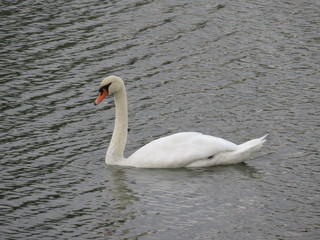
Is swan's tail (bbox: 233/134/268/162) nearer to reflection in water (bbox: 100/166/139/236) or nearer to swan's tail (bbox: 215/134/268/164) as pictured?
swan's tail (bbox: 215/134/268/164)

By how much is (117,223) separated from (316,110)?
6264 mm

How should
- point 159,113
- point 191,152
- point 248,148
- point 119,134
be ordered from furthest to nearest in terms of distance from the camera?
1. point 159,113
2. point 119,134
3. point 191,152
4. point 248,148

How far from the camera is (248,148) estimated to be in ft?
47.2

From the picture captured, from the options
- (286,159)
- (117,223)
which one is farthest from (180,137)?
(117,223)

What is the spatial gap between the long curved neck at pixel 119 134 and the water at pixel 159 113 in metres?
0.28

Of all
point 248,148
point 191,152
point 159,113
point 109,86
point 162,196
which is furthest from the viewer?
point 159,113

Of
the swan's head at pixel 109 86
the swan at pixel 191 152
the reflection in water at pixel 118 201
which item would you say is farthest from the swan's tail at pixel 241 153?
the swan's head at pixel 109 86

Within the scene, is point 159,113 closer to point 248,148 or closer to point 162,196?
point 248,148

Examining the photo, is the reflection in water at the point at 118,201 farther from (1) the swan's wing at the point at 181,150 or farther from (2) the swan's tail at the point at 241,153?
(2) the swan's tail at the point at 241,153

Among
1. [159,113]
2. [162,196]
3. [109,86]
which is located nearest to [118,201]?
[162,196]

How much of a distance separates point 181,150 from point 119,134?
1339mm

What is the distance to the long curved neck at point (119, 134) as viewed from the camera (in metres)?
15.0

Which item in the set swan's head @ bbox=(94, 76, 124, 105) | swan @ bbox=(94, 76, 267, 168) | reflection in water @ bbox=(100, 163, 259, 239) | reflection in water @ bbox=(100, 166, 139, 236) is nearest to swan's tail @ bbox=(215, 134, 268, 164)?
swan @ bbox=(94, 76, 267, 168)

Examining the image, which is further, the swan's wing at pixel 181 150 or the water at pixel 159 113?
the swan's wing at pixel 181 150
